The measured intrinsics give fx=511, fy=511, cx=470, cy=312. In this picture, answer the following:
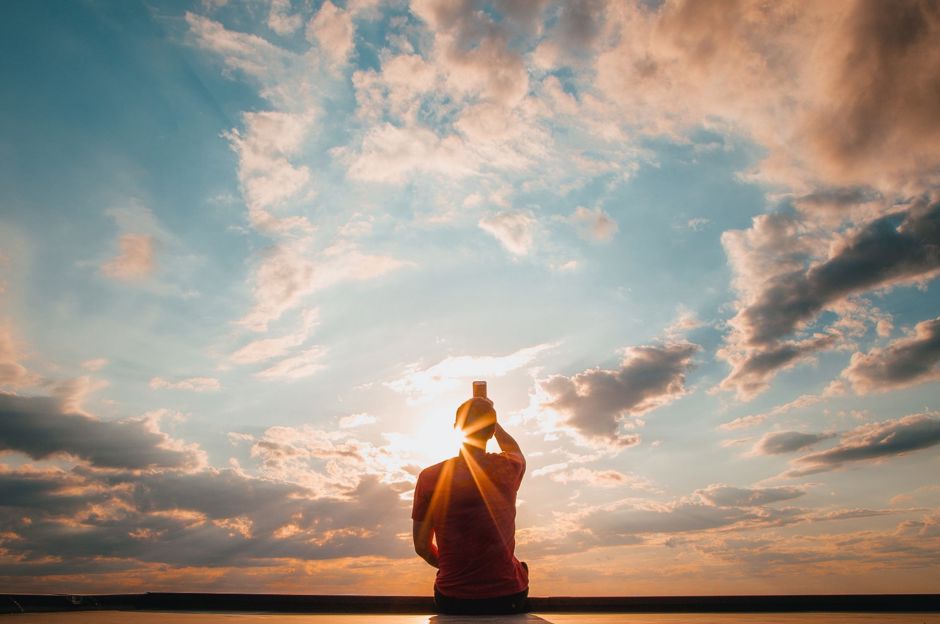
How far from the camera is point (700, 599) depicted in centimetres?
826

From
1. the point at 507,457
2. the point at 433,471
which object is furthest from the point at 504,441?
the point at 433,471

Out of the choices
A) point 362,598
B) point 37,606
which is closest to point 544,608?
point 362,598

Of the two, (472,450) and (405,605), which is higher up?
(472,450)

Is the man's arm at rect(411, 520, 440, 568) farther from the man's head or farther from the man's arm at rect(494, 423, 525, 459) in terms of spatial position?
the man's arm at rect(494, 423, 525, 459)

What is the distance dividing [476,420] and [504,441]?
56cm

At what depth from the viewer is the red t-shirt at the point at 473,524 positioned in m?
4.14

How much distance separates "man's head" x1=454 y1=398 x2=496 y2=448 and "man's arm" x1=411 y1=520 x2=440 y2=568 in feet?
2.68

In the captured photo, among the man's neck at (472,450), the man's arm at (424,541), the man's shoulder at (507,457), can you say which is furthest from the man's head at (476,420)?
the man's arm at (424,541)

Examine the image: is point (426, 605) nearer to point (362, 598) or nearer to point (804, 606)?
point (362, 598)

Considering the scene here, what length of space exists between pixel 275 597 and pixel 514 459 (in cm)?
781

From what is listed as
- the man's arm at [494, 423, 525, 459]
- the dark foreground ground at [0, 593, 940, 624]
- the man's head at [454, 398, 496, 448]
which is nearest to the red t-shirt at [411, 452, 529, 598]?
the man's head at [454, 398, 496, 448]

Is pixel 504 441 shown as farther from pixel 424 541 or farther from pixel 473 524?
pixel 424 541

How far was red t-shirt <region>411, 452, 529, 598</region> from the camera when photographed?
414 centimetres

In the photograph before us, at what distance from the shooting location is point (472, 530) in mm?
4195
